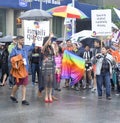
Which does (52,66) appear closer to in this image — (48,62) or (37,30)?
(48,62)

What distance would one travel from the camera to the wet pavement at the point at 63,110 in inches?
384

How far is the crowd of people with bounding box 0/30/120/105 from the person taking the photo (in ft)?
38.2

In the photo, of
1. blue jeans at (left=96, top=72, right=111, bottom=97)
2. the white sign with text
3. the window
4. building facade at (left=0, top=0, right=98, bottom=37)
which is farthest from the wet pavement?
the window

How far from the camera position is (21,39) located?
11.6 metres

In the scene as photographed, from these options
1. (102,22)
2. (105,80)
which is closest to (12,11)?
(102,22)

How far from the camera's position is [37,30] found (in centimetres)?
1323

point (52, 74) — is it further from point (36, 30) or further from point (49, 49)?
point (36, 30)

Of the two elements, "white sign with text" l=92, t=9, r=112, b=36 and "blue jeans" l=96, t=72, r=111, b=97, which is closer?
"blue jeans" l=96, t=72, r=111, b=97

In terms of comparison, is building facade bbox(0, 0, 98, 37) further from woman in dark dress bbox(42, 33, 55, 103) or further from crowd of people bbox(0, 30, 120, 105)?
woman in dark dress bbox(42, 33, 55, 103)

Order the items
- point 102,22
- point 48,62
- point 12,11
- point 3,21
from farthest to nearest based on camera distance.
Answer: point 3,21, point 12,11, point 102,22, point 48,62

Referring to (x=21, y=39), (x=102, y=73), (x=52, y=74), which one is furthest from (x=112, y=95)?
(x=21, y=39)

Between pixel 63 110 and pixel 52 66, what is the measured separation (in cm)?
155

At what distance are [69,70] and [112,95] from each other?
2.05m

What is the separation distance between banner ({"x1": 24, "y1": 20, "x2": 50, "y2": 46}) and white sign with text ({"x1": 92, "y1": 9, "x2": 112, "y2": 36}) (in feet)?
6.28
